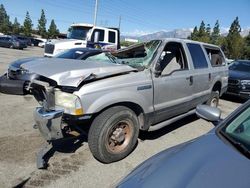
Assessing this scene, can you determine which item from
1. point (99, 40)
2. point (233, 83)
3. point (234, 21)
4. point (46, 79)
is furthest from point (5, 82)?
point (234, 21)

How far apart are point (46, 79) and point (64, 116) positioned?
0.66 metres

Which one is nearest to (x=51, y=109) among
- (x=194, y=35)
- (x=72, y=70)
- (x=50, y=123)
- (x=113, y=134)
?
(x=50, y=123)

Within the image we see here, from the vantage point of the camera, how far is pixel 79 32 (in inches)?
562

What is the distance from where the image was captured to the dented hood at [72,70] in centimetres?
392

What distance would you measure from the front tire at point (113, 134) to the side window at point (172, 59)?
119cm

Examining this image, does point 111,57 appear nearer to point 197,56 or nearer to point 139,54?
point 139,54

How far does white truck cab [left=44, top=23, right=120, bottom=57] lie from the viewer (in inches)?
520

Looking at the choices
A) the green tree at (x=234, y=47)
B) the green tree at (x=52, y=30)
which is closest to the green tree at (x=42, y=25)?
the green tree at (x=52, y=30)

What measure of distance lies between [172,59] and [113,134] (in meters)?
2.12

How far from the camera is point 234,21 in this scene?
A: 59.2 m

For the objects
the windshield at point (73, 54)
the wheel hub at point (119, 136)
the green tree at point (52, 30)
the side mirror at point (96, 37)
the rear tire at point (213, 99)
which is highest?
the green tree at point (52, 30)

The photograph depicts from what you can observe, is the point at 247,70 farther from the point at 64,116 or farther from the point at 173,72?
the point at 64,116

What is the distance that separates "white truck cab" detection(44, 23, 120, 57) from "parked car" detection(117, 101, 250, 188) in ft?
36.4

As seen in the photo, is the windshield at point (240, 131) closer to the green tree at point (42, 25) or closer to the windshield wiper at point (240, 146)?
the windshield wiper at point (240, 146)
